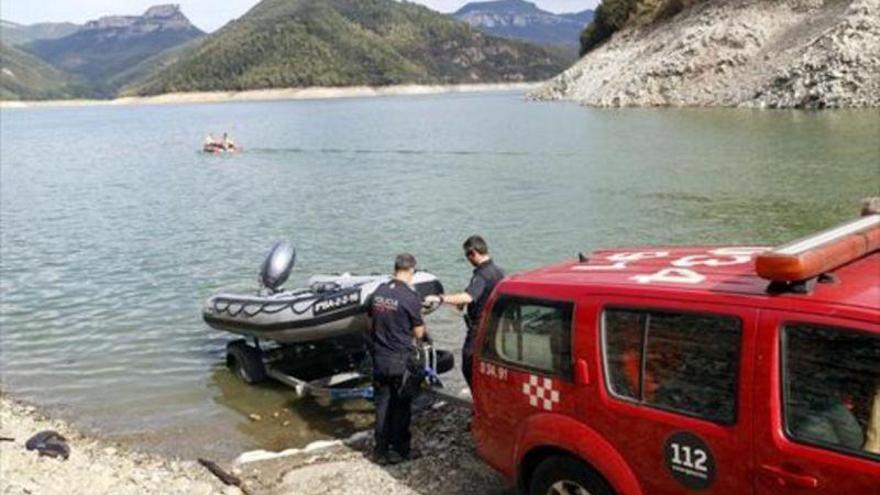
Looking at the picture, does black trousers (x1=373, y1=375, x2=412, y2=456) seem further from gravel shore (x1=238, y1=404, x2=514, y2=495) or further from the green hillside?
the green hillside

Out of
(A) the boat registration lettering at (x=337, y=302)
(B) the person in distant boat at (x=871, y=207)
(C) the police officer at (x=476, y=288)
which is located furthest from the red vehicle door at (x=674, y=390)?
(A) the boat registration lettering at (x=337, y=302)

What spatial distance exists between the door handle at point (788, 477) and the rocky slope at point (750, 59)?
53.8m

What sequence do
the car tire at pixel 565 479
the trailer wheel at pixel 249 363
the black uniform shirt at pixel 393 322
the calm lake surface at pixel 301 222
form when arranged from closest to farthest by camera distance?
the car tire at pixel 565 479 < the black uniform shirt at pixel 393 322 < the trailer wheel at pixel 249 363 < the calm lake surface at pixel 301 222

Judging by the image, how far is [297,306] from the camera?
430 inches

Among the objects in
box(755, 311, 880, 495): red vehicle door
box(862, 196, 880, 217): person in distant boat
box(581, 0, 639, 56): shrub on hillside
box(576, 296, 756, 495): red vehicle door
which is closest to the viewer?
box(755, 311, 880, 495): red vehicle door

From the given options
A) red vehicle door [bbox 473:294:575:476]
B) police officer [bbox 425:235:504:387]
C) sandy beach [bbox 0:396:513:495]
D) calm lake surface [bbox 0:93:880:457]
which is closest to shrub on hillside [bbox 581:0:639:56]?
calm lake surface [bbox 0:93:880:457]

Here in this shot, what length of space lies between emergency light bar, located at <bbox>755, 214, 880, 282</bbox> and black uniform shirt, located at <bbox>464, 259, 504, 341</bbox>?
12.1 feet

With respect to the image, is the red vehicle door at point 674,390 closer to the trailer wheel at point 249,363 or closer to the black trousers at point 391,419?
the black trousers at point 391,419

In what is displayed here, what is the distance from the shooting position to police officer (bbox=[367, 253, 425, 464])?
26.7 ft

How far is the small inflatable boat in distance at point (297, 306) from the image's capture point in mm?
10547

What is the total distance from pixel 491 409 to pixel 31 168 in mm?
50496

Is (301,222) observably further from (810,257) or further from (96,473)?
(810,257)

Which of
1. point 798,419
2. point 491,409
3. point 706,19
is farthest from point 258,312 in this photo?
point 706,19

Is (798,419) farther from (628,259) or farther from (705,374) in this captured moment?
(628,259)
